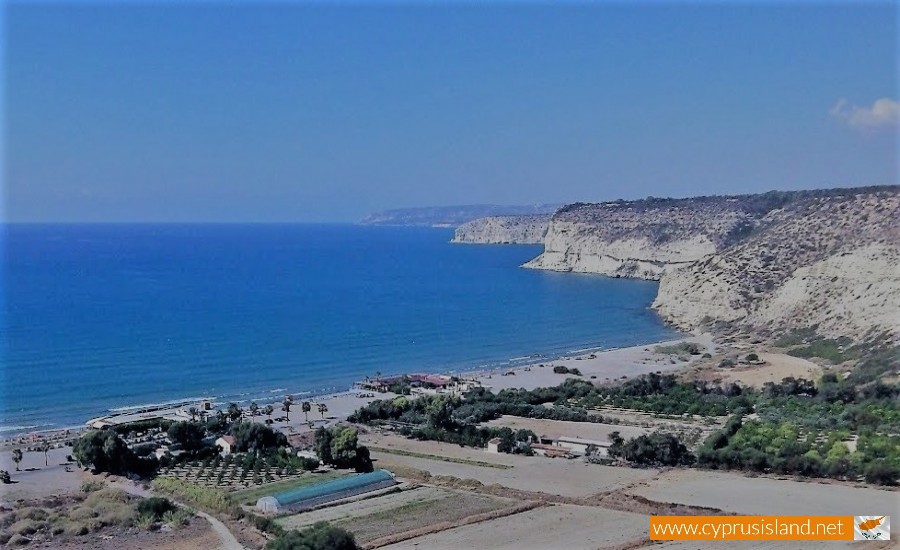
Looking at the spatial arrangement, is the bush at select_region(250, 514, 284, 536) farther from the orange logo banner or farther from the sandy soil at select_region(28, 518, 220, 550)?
the orange logo banner

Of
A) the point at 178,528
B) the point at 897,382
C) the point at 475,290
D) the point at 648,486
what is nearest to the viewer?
the point at 178,528

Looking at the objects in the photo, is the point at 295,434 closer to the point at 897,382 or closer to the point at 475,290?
the point at 897,382

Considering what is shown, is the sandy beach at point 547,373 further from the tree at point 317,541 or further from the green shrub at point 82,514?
the tree at point 317,541

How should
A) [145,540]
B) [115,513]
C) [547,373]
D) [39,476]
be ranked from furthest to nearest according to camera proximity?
[547,373] < [39,476] < [115,513] < [145,540]

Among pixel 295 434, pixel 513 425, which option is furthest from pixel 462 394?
pixel 295 434

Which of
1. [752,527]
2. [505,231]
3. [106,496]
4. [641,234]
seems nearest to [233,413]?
[106,496]

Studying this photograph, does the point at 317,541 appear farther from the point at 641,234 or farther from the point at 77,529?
the point at 641,234
